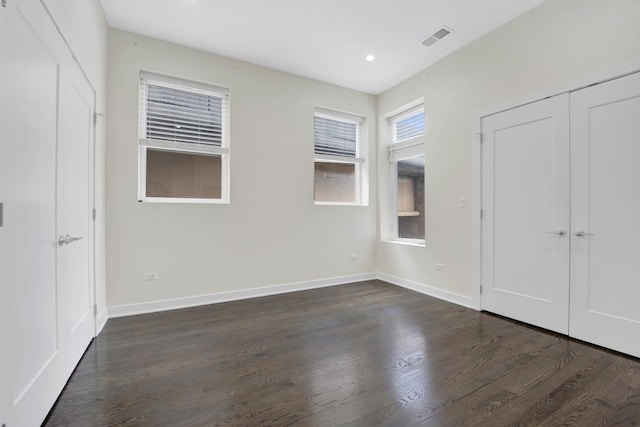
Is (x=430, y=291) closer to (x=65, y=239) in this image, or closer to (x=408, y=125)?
(x=408, y=125)

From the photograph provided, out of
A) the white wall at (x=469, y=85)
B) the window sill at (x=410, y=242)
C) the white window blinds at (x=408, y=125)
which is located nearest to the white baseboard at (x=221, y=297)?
the window sill at (x=410, y=242)

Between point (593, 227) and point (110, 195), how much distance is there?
4.72m

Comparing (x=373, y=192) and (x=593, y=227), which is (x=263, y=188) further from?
(x=593, y=227)

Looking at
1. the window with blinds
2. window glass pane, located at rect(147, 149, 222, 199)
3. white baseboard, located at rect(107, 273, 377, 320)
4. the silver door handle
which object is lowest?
white baseboard, located at rect(107, 273, 377, 320)

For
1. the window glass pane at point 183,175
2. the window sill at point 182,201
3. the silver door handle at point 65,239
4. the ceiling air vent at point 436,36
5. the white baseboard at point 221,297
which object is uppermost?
the ceiling air vent at point 436,36

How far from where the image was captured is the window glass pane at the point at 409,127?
448cm

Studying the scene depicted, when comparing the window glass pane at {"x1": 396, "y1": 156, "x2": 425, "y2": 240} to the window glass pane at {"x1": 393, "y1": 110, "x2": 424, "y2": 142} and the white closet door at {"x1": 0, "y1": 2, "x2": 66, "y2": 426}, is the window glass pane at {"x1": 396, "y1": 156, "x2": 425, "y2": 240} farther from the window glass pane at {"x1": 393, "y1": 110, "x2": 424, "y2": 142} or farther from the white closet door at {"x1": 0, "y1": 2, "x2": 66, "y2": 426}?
the white closet door at {"x1": 0, "y1": 2, "x2": 66, "y2": 426}

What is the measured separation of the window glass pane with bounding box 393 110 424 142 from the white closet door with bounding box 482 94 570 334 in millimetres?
1172

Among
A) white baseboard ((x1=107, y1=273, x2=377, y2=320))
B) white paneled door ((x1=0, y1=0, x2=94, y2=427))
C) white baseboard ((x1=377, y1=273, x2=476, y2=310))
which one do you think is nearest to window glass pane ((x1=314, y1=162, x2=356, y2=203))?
white baseboard ((x1=107, y1=273, x2=377, y2=320))

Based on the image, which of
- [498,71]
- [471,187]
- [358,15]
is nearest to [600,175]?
[471,187]

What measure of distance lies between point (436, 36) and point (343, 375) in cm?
366

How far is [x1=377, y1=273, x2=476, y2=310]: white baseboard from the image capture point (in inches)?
143

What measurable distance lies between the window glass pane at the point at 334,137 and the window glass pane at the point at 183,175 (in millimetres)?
1603

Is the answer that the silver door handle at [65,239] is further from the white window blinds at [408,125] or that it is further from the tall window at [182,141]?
the white window blinds at [408,125]
